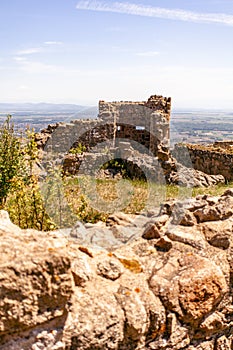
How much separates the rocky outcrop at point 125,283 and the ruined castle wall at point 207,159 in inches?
523

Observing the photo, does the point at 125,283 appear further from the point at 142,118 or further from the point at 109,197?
the point at 142,118

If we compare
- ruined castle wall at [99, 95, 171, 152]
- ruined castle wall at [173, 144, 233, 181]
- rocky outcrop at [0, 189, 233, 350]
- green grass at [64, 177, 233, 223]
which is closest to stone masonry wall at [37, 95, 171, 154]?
ruined castle wall at [99, 95, 171, 152]

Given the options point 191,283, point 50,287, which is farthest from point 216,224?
point 50,287

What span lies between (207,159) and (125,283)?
638 inches

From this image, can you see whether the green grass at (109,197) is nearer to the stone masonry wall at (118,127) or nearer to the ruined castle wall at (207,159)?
the stone masonry wall at (118,127)

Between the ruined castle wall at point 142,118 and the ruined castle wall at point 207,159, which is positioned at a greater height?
the ruined castle wall at point 142,118

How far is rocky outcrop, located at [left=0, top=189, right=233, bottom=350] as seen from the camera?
11.1 feet

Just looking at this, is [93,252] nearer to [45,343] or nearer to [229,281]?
[45,343]

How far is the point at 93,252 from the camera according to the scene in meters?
4.54

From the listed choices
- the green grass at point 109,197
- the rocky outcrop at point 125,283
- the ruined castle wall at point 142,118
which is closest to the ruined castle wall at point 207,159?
the ruined castle wall at point 142,118

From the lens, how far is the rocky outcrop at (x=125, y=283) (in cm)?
338

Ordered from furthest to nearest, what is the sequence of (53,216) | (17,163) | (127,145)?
(127,145) → (17,163) → (53,216)

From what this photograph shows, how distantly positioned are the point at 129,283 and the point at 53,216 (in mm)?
2978

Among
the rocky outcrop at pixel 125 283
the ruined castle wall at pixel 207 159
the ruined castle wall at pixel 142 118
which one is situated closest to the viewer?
the rocky outcrop at pixel 125 283
